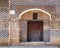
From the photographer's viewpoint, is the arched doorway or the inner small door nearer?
the arched doorway

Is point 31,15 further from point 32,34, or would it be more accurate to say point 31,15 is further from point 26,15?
point 32,34

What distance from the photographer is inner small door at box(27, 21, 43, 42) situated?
12.4 metres

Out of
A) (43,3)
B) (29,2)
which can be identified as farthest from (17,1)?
(43,3)

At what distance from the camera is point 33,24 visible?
12469 mm

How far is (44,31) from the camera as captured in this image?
12.2 metres

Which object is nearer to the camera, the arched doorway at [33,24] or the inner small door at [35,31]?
the arched doorway at [33,24]

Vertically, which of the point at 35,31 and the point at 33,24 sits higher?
the point at 33,24

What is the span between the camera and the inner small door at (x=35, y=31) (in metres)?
12.4

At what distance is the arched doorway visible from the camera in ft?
40.0

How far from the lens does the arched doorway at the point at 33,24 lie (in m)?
12.2

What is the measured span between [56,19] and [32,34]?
184 centimetres

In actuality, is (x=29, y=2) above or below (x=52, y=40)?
above

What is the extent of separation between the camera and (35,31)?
12.4 metres

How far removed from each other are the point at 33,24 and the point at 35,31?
48 centimetres
